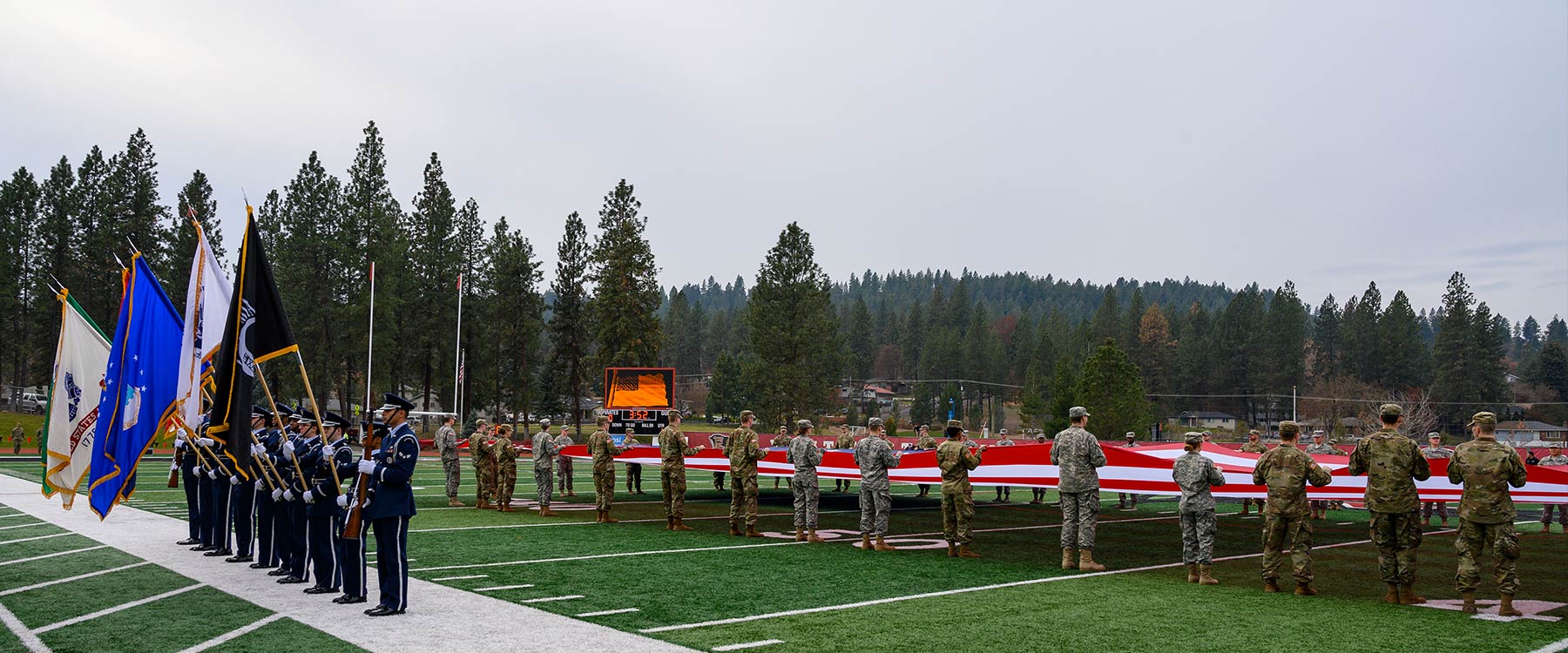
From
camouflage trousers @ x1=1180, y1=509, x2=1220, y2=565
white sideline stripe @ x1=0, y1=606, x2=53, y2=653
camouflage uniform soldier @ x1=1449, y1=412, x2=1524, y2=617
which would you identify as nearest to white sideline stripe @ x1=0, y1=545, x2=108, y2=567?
white sideline stripe @ x1=0, y1=606, x2=53, y2=653

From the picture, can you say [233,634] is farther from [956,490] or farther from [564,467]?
[564,467]

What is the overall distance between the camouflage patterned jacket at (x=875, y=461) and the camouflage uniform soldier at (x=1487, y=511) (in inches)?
289

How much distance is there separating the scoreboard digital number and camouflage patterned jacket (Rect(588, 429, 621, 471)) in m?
18.3

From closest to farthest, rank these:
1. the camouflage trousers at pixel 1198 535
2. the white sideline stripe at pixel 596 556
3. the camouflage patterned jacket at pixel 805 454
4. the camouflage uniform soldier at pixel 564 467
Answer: the camouflage trousers at pixel 1198 535 → the white sideline stripe at pixel 596 556 → the camouflage patterned jacket at pixel 805 454 → the camouflage uniform soldier at pixel 564 467

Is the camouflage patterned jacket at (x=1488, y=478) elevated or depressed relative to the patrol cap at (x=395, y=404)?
depressed

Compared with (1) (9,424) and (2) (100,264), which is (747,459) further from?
(2) (100,264)

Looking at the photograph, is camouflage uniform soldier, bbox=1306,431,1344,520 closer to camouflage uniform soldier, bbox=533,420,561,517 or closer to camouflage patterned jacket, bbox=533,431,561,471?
camouflage uniform soldier, bbox=533,420,561,517

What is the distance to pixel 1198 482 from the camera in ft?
42.6

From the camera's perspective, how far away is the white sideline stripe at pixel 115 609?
9391 millimetres

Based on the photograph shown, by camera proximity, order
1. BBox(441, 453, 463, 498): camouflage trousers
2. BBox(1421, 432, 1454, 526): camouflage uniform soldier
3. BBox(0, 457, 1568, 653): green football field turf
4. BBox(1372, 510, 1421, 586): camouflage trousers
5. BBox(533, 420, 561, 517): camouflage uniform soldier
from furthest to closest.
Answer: BBox(441, 453, 463, 498): camouflage trousers → BBox(533, 420, 561, 517): camouflage uniform soldier → BBox(1421, 432, 1454, 526): camouflage uniform soldier → BBox(1372, 510, 1421, 586): camouflage trousers → BBox(0, 457, 1568, 653): green football field turf

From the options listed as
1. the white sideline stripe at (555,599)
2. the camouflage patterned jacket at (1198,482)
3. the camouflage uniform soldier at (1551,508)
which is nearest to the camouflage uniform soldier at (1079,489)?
the camouflage patterned jacket at (1198,482)

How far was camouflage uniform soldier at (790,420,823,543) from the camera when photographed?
667 inches

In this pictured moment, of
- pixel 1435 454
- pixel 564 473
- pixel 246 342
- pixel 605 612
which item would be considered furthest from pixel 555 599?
pixel 564 473

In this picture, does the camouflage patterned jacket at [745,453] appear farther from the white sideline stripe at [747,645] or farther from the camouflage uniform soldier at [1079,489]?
the white sideline stripe at [747,645]
